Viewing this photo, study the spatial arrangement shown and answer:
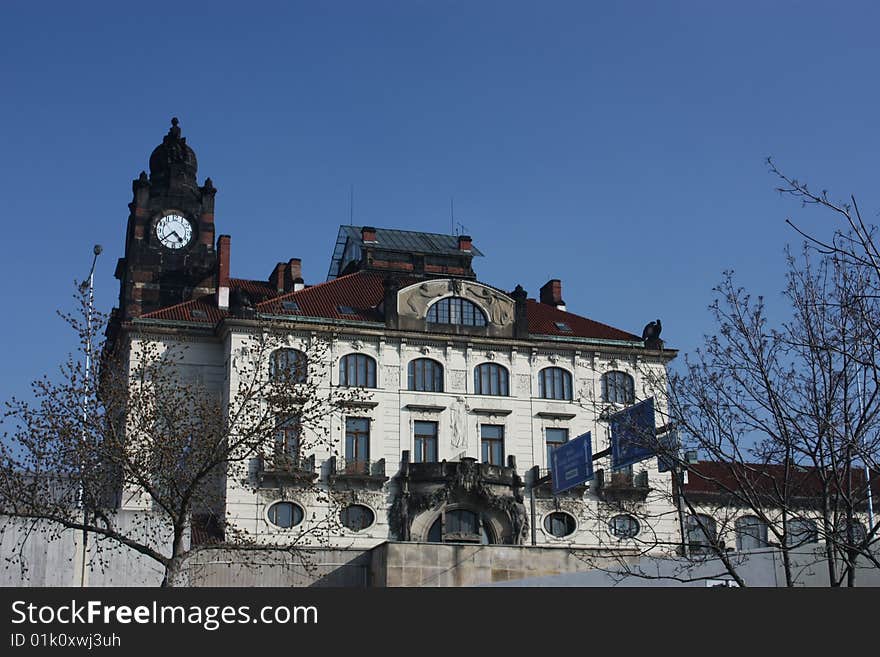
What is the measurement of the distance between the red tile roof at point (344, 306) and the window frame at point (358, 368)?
1897mm

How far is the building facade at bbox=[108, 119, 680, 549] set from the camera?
49344 mm

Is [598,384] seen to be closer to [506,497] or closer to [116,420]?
[506,497]

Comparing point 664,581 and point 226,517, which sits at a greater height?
point 226,517

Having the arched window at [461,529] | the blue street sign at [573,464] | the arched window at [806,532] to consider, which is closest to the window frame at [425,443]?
the arched window at [461,529]

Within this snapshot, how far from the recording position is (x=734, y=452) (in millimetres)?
23328

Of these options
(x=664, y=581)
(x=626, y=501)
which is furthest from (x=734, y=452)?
(x=626, y=501)

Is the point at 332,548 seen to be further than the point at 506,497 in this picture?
No

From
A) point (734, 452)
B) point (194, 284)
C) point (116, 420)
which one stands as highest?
point (194, 284)

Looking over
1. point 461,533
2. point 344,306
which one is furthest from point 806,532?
point 344,306

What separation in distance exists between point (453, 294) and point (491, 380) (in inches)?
170

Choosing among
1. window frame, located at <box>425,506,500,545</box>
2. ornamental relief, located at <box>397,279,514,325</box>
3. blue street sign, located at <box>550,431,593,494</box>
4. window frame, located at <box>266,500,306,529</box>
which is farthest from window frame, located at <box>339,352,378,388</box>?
blue street sign, located at <box>550,431,593,494</box>

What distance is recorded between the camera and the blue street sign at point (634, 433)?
1003 inches
